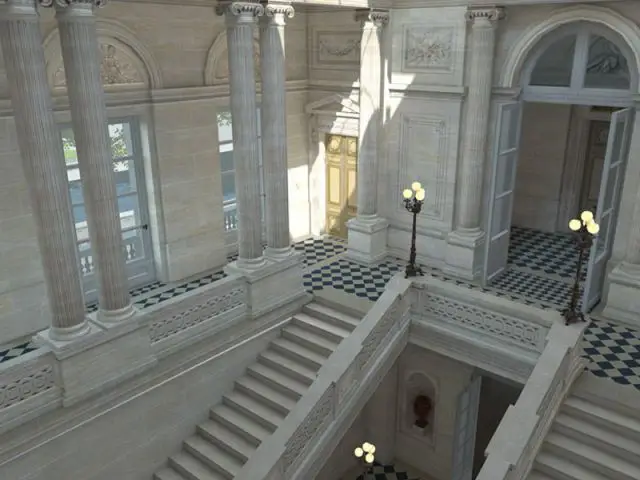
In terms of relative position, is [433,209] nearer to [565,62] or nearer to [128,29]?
[565,62]

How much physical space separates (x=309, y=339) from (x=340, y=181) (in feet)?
15.1

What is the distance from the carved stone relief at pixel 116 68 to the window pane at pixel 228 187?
2.70 meters

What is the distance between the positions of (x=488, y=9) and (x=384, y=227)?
14.7ft

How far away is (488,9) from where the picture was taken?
371 inches

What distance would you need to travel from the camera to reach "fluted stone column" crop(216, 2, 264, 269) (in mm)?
8219

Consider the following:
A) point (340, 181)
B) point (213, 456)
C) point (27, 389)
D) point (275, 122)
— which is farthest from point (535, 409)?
point (340, 181)

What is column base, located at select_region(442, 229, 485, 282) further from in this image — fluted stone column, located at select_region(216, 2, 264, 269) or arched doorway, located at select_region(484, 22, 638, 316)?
fluted stone column, located at select_region(216, 2, 264, 269)

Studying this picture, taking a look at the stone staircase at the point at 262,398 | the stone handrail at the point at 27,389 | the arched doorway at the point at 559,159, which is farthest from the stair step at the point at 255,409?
the arched doorway at the point at 559,159

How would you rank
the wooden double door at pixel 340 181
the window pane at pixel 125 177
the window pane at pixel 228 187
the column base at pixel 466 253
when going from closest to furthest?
1. the window pane at pixel 125 177
2. the column base at pixel 466 253
3. the window pane at pixel 228 187
4. the wooden double door at pixel 340 181

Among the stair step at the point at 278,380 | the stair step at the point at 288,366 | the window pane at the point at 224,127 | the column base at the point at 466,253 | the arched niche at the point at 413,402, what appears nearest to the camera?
the stair step at the point at 278,380

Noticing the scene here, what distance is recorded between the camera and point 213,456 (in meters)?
8.39

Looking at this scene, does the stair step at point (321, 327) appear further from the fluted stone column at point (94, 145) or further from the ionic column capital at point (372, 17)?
the ionic column capital at point (372, 17)

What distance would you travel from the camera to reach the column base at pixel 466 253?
416 inches

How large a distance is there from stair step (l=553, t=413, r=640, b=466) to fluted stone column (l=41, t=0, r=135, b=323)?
5.91 metres
